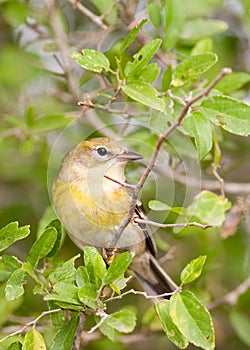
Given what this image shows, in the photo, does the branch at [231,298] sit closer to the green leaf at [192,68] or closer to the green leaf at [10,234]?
the green leaf at [192,68]

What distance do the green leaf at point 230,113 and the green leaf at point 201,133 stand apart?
43mm

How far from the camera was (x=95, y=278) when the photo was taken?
231 centimetres

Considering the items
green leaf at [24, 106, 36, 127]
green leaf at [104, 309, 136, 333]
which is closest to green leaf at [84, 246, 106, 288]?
green leaf at [104, 309, 136, 333]

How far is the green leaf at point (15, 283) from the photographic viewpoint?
7.58ft

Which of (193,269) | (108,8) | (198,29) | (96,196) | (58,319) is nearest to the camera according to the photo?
(193,269)

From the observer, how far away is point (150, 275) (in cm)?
346

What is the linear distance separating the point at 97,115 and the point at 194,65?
102 centimetres

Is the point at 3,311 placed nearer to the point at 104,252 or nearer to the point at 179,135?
the point at 104,252

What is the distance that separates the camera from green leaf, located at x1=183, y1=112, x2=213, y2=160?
8.15 feet

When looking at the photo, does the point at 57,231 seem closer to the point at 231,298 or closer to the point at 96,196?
the point at 96,196

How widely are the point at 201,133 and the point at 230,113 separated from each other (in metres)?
0.13

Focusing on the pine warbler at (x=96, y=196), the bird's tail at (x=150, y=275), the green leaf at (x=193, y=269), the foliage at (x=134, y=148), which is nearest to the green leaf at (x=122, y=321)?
the foliage at (x=134, y=148)

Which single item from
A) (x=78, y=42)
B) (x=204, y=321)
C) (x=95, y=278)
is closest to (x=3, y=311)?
(x=95, y=278)

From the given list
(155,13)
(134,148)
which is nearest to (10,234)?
(134,148)
